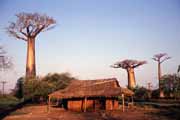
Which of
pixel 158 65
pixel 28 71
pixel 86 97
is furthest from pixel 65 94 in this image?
pixel 158 65

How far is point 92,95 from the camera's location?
19984mm

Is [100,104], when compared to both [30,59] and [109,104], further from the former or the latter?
[30,59]

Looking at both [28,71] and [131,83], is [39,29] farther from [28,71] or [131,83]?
[131,83]

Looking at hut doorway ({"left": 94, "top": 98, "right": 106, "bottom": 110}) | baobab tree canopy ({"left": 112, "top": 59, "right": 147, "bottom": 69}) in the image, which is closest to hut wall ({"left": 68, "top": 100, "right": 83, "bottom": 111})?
hut doorway ({"left": 94, "top": 98, "right": 106, "bottom": 110})

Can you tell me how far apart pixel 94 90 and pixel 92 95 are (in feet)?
3.46

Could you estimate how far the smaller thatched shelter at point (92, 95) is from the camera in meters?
20.3

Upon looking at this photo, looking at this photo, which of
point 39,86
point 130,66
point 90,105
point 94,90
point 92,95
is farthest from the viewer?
point 130,66

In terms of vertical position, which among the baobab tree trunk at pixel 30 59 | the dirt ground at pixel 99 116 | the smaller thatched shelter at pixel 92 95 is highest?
the baobab tree trunk at pixel 30 59

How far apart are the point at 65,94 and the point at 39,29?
9962 millimetres

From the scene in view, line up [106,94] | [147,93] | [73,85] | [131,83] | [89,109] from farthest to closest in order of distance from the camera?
1. [131,83]
2. [147,93]
3. [73,85]
4. [89,109]
5. [106,94]

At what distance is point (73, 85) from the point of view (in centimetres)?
2325

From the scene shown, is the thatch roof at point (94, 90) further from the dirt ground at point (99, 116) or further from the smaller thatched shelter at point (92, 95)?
the dirt ground at point (99, 116)

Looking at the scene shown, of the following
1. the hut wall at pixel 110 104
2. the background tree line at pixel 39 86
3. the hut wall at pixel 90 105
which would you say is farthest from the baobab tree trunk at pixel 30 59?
the hut wall at pixel 110 104

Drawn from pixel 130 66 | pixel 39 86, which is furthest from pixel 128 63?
pixel 39 86
